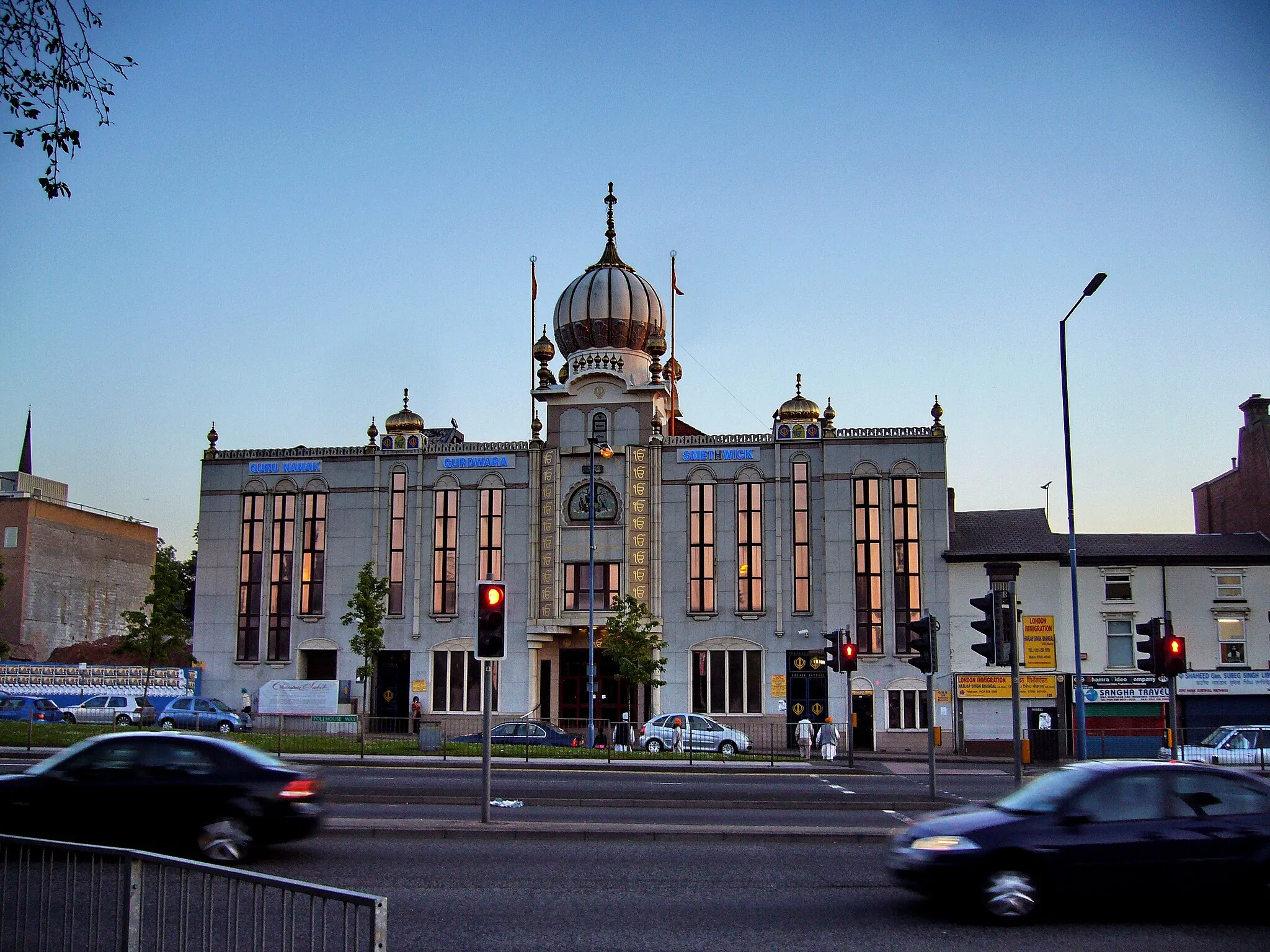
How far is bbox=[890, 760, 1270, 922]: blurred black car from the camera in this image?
10516 mm

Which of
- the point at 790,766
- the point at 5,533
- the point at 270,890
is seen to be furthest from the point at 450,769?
the point at 5,533

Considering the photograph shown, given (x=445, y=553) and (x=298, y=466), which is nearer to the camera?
(x=445, y=553)

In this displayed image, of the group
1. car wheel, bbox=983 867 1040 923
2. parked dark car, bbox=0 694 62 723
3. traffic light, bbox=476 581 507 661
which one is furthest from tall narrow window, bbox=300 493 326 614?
car wheel, bbox=983 867 1040 923

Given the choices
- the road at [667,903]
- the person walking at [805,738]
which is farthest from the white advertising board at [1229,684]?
the road at [667,903]

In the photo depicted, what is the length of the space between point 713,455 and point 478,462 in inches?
408

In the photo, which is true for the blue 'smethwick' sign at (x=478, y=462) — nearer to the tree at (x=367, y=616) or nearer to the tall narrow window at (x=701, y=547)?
the tree at (x=367, y=616)

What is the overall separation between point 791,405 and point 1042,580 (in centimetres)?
1266

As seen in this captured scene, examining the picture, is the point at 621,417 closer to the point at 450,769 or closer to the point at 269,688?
the point at 269,688

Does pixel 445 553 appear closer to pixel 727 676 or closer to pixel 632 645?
pixel 632 645

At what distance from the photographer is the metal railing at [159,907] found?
236 inches

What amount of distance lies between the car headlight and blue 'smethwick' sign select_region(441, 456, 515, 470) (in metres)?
45.1

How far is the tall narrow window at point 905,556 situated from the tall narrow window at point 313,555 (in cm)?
2493

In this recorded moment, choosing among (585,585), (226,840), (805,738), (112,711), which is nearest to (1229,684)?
(805,738)

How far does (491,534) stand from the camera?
180 ft
